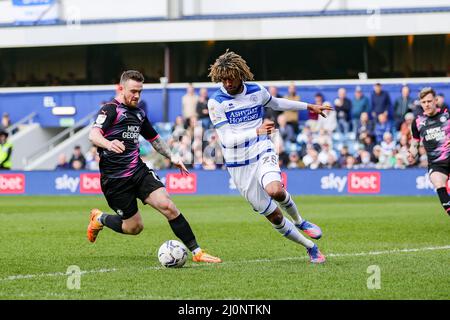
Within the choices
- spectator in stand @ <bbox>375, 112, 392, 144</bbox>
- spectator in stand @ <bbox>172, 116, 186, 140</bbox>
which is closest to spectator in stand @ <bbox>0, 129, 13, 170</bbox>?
spectator in stand @ <bbox>172, 116, 186, 140</bbox>

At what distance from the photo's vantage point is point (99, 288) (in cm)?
895

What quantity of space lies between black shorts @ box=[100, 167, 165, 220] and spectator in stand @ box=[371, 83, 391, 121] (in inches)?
770

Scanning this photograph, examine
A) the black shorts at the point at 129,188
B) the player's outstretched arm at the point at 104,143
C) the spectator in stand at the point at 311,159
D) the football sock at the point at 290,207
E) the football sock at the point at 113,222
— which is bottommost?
the football sock at the point at 113,222

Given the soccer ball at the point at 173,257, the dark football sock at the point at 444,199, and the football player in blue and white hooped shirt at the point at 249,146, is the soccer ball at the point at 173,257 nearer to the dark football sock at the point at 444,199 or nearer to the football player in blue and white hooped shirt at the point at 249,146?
the football player in blue and white hooped shirt at the point at 249,146

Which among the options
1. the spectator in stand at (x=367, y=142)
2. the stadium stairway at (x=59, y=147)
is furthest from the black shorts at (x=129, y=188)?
the stadium stairway at (x=59, y=147)

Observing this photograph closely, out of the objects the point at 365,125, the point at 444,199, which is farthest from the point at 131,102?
the point at 365,125

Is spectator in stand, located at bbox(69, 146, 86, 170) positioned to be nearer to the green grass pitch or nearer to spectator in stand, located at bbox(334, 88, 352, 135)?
spectator in stand, located at bbox(334, 88, 352, 135)

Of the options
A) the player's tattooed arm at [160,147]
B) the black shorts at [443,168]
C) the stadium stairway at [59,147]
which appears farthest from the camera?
the stadium stairway at [59,147]

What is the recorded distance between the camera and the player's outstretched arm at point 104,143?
10.2 meters

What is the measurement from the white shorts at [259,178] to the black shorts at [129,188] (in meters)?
0.92

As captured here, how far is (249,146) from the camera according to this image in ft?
36.6

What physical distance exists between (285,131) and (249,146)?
1903 cm

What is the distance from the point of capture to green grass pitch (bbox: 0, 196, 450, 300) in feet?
28.7
